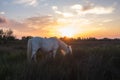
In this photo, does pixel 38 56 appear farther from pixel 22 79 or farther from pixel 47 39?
pixel 22 79

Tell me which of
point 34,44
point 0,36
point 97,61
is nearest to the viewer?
point 97,61

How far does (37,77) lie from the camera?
22.6 feet

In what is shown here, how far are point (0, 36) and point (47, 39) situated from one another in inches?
Answer: 1796

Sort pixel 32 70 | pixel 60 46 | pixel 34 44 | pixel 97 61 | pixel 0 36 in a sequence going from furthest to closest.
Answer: pixel 0 36 → pixel 60 46 → pixel 34 44 → pixel 97 61 → pixel 32 70

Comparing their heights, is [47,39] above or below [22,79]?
above

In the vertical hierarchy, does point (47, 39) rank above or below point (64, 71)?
above

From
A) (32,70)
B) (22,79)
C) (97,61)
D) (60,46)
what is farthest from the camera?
(60,46)

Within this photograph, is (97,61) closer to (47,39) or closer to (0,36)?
(47,39)

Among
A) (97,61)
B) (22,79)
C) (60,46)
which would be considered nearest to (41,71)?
(22,79)

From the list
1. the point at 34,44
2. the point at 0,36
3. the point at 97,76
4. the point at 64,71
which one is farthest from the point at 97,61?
the point at 0,36

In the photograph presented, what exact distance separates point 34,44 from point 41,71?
23.0 ft

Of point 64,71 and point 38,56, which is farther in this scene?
point 38,56

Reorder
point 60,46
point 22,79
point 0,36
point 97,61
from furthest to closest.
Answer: point 0,36
point 60,46
point 97,61
point 22,79

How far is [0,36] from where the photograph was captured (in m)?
58.1
